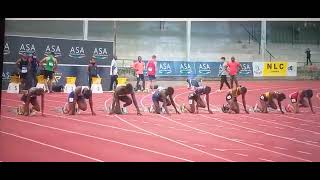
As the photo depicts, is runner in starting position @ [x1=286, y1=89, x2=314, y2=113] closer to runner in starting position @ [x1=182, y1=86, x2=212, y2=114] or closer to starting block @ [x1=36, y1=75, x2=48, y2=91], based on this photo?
runner in starting position @ [x1=182, y1=86, x2=212, y2=114]

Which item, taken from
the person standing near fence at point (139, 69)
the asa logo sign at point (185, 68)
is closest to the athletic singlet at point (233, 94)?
the asa logo sign at point (185, 68)

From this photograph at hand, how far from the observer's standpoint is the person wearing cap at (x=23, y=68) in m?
6.50

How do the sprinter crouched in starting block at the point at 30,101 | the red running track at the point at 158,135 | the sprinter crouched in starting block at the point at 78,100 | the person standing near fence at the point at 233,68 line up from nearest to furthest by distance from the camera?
the red running track at the point at 158,135 < the sprinter crouched in starting block at the point at 30,101 < the sprinter crouched in starting block at the point at 78,100 < the person standing near fence at the point at 233,68

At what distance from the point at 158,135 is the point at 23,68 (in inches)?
71.1

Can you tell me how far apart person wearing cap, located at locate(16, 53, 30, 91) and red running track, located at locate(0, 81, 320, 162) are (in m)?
0.19

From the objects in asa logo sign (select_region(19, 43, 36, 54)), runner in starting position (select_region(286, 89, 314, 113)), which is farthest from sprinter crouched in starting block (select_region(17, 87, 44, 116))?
runner in starting position (select_region(286, 89, 314, 113))

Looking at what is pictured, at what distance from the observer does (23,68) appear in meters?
6.48

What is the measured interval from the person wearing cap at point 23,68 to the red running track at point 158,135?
0.19 metres

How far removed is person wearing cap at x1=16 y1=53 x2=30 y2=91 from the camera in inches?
256

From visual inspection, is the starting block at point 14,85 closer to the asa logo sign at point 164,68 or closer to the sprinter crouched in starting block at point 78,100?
the sprinter crouched in starting block at point 78,100
